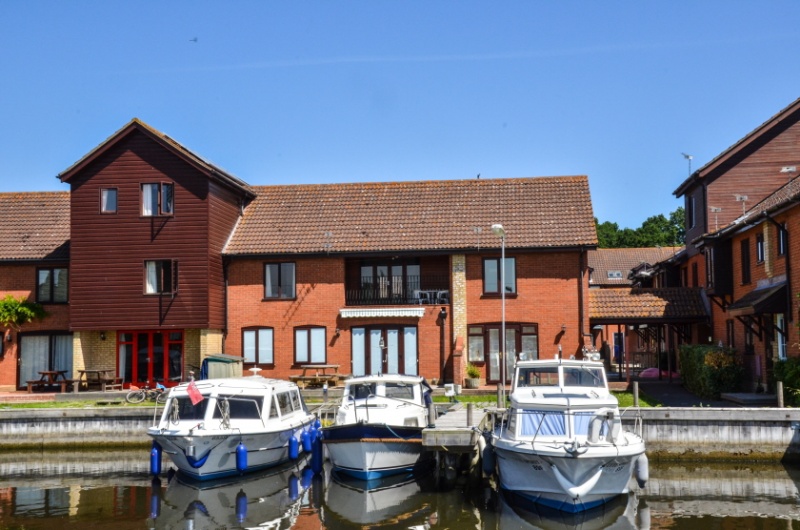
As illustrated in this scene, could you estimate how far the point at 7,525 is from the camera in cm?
1909

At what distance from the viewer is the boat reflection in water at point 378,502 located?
19328 millimetres

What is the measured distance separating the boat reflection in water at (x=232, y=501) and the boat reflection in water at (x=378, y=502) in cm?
86

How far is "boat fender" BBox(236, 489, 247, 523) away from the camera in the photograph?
20031 mm

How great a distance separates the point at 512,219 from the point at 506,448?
58.9 feet

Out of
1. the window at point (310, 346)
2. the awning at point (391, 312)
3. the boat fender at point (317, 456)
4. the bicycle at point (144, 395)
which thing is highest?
the awning at point (391, 312)

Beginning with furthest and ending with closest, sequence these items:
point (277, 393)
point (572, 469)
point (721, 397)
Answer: point (721, 397), point (277, 393), point (572, 469)

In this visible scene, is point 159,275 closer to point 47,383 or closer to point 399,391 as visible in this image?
point 47,383

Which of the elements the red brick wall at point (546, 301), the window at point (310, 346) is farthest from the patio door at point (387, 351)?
the red brick wall at point (546, 301)

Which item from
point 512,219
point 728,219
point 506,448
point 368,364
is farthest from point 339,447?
point 728,219

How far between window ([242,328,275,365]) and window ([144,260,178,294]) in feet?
11.7

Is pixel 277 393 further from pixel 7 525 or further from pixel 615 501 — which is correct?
pixel 615 501

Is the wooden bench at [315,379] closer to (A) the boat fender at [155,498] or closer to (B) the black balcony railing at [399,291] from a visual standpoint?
(B) the black balcony railing at [399,291]

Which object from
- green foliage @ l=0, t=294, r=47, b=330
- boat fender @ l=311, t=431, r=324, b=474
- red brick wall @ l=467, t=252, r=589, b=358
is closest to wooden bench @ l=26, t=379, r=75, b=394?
green foliage @ l=0, t=294, r=47, b=330

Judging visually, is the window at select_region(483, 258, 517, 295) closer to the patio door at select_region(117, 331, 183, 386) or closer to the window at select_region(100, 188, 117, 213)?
the patio door at select_region(117, 331, 183, 386)
